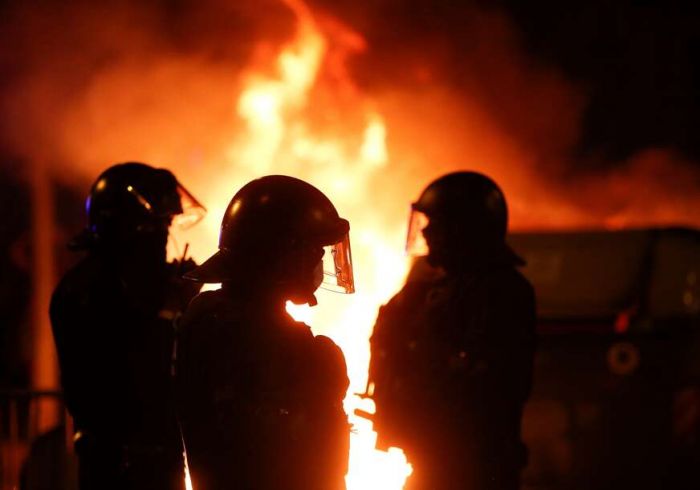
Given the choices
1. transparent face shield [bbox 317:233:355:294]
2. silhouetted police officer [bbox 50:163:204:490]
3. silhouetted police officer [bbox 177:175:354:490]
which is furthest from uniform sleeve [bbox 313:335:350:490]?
silhouetted police officer [bbox 50:163:204:490]

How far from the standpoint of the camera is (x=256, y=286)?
250 cm

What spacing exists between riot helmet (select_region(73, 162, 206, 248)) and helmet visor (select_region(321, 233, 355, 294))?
1.34m

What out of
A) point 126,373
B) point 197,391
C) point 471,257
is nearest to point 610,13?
point 471,257

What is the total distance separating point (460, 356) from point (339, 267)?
119cm

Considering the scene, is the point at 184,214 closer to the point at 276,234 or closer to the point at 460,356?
the point at 460,356

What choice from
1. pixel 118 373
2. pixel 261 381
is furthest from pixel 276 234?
pixel 118 373

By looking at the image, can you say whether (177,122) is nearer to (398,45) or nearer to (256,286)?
(398,45)

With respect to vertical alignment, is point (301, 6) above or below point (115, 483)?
above

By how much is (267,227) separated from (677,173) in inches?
384

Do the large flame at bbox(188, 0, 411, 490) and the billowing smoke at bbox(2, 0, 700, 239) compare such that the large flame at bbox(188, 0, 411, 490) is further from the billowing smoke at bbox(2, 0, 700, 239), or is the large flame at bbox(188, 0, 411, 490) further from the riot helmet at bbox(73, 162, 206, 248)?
the riot helmet at bbox(73, 162, 206, 248)

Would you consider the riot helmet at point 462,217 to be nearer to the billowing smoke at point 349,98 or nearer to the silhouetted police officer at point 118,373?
the silhouetted police officer at point 118,373

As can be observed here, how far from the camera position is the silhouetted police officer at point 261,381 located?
7.59 ft

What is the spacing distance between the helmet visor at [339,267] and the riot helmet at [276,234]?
0.29m

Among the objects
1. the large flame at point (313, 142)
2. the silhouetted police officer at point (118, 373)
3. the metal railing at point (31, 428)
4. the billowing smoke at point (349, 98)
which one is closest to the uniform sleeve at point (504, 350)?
the silhouetted police officer at point (118, 373)
